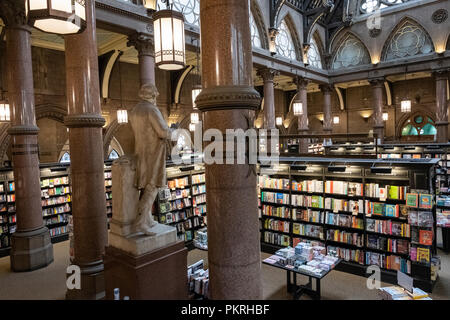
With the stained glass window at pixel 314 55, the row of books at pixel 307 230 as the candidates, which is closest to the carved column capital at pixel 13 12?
the row of books at pixel 307 230

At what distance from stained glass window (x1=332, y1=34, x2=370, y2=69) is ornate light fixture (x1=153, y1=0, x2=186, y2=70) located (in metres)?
14.9

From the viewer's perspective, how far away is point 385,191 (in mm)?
5621

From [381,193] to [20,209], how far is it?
7.34m

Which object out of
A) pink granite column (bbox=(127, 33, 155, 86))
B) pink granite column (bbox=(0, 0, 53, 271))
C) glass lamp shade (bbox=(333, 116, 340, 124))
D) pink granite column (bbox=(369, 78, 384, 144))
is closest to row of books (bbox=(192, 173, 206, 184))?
pink granite column (bbox=(127, 33, 155, 86))

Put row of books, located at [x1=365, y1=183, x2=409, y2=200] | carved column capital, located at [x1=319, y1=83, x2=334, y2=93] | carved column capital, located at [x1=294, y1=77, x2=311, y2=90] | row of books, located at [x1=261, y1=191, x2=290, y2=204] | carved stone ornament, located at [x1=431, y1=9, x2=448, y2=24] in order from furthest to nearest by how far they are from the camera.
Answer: carved column capital, located at [x1=319, y1=83, x2=334, y2=93] → carved column capital, located at [x1=294, y1=77, x2=311, y2=90] → carved stone ornament, located at [x1=431, y1=9, x2=448, y2=24] → row of books, located at [x1=261, y1=191, x2=290, y2=204] → row of books, located at [x1=365, y1=183, x2=409, y2=200]

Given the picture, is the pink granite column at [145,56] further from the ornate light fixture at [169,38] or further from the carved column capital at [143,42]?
the ornate light fixture at [169,38]

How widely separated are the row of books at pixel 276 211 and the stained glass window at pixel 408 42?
486 inches

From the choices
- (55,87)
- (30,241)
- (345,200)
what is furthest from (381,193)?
(55,87)

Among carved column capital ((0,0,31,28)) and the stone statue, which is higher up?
carved column capital ((0,0,31,28))

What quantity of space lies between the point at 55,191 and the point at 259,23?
9.75 meters

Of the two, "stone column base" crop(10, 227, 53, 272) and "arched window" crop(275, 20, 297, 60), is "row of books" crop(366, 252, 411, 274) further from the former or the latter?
"arched window" crop(275, 20, 297, 60)

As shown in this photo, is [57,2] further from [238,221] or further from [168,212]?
[168,212]

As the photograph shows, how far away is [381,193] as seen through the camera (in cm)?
567

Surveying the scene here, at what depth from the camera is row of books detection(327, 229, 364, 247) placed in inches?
236
